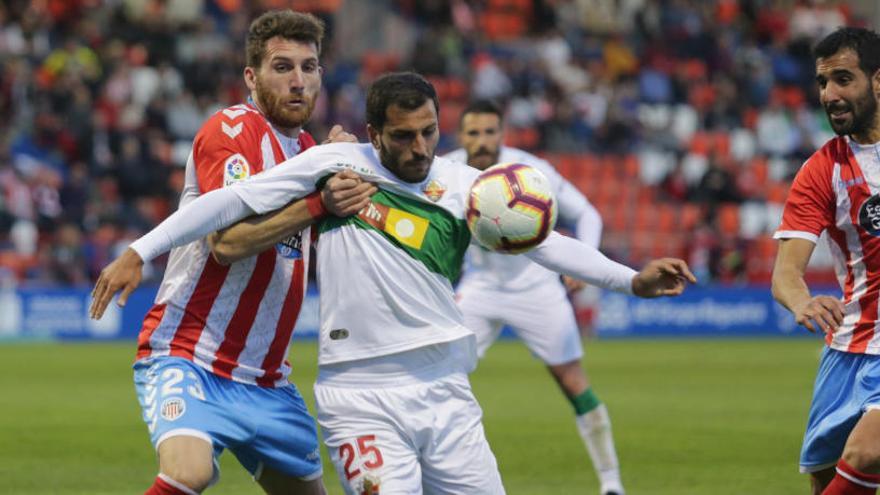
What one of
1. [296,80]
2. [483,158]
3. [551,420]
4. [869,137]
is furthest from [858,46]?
[551,420]

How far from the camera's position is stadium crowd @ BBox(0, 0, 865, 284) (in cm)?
2334

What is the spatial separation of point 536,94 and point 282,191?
78.0 ft

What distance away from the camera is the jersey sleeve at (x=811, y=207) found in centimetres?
655

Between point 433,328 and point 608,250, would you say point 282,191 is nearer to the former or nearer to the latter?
point 433,328

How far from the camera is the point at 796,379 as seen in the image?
18.1 m

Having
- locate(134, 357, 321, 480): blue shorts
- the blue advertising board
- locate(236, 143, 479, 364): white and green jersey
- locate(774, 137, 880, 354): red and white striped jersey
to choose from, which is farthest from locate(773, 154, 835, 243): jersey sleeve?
the blue advertising board

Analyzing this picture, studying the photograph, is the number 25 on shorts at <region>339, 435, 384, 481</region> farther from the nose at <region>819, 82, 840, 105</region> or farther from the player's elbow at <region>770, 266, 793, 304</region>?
the nose at <region>819, 82, 840, 105</region>

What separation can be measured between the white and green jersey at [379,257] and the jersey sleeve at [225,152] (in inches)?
8.2

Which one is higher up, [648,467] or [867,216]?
[867,216]

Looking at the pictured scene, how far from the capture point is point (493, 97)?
2789 cm

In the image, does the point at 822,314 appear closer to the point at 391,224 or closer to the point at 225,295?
the point at 391,224

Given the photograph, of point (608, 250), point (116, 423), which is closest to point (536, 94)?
point (608, 250)

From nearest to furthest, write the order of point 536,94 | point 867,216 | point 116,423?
1. point 867,216
2. point 116,423
3. point 536,94

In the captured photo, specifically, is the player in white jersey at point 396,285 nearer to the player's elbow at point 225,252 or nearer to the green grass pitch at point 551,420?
the player's elbow at point 225,252
